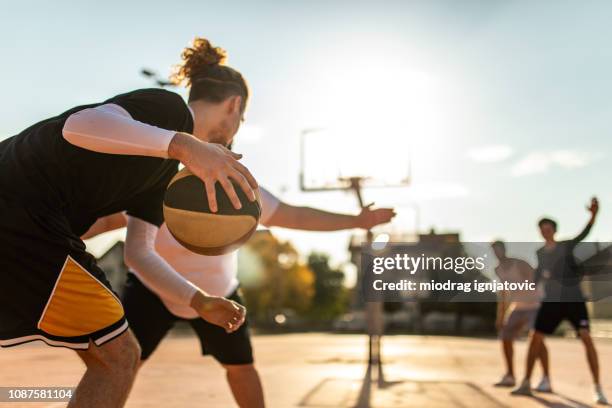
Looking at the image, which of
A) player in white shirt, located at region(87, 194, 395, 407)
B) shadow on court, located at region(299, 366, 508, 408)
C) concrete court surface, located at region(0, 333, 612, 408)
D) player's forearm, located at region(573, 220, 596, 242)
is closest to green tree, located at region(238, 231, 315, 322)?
concrete court surface, located at region(0, 333, 612, 408)

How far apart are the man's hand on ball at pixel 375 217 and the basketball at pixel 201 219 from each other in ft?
3.42

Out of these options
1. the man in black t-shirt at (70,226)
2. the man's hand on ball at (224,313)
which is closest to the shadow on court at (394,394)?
the man's hand on ball at (224,313)

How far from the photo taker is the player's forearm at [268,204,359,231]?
3787 millimetres

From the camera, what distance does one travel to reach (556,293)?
Answer: 768 cm

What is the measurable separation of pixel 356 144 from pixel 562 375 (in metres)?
6.14

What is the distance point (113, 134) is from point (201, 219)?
1.73 ft

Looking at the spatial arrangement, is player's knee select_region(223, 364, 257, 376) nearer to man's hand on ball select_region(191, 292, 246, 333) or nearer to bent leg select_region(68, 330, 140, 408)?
man's hand on ball select_region(191, 292, 246, 333)

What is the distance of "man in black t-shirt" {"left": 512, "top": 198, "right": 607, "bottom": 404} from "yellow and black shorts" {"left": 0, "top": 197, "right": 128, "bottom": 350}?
6.38 meters

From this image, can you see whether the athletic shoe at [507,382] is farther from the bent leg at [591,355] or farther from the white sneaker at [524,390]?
the bent leg at [591,355]

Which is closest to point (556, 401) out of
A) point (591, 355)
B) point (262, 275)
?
point (591, 355)

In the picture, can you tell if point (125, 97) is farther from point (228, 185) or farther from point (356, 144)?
point (356, 144)

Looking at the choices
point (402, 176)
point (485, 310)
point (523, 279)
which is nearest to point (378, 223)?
point (523, 279)

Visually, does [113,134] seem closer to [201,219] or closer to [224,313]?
[201,219]

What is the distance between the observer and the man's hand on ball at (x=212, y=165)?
2150mm
